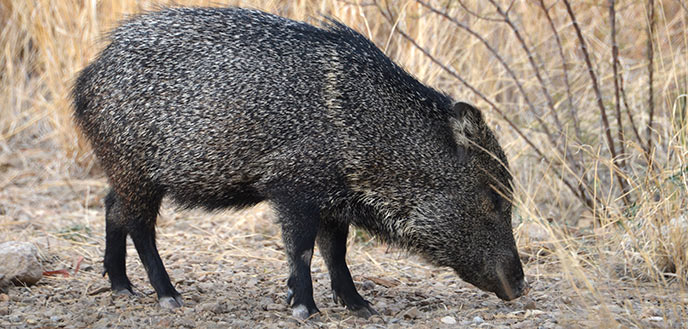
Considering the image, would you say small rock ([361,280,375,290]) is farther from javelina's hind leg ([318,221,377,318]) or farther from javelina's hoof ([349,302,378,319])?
javelina's hoof ([349,302,378,319])

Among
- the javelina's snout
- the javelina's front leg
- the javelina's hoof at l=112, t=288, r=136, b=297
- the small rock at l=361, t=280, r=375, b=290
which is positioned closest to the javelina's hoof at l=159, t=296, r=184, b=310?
Answer: the javelina's hoof at l=112, t=288, r=136, b=297

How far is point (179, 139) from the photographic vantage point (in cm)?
362

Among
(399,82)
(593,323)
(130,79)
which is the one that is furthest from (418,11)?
(593,323)

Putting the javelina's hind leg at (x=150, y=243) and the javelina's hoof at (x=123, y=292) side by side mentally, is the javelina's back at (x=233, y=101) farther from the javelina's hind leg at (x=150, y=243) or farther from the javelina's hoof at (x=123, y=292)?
the javelina's hoof at (x=123, y=292)

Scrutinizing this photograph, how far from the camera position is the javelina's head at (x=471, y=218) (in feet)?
11.8

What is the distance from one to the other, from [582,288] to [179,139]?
2.10 m

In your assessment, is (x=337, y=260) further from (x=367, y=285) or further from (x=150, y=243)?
(x=150, y=243)

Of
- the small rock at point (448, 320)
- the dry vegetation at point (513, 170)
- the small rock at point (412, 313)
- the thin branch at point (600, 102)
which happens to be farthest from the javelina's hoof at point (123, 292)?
the thin branch at point (600, 102)

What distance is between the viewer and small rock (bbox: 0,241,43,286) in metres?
3.91

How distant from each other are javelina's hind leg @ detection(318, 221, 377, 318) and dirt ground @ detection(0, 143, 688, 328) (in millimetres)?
78

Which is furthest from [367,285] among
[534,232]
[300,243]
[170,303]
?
[534,232]

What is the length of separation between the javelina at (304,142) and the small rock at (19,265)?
65 cm

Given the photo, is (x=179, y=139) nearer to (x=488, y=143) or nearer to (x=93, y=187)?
(x=488, y=143)

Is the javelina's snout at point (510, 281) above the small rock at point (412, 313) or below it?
above
